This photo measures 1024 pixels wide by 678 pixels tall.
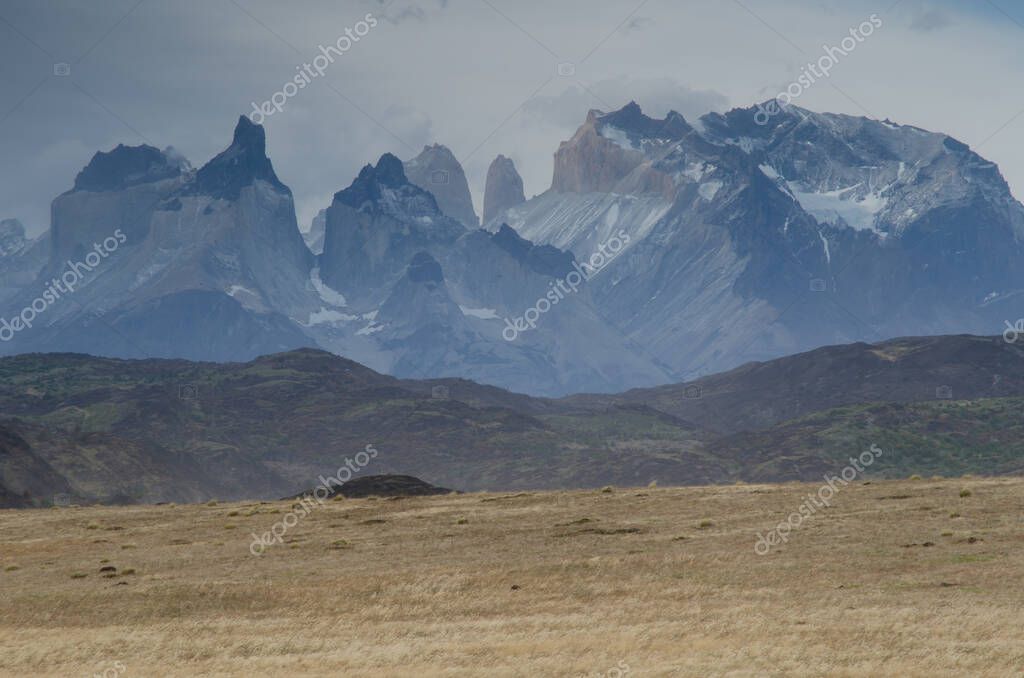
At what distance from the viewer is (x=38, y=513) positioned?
261ft

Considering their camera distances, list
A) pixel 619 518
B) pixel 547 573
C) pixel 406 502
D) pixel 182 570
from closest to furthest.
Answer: pixel 547 573 → pixel 182 570 → pixel 619 518 → pixel 406 502

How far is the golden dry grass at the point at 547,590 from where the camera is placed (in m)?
38.1

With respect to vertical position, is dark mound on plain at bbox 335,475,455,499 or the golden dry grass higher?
dark mound on plain at bbox 335,475,455,499

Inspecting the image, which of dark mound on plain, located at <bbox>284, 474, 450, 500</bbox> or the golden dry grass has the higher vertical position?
dark mound on plain, located at <bbox>284, 474, 450, 500</bbox>

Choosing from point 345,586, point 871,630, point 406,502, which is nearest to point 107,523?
point 406,502

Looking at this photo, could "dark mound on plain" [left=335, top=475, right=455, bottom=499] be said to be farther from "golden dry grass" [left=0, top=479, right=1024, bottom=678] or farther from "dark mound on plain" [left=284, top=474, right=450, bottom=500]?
"golden dry grass" [left=0, top=479, right=1024, bottom=678]

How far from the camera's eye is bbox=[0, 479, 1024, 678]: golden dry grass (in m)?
38.1

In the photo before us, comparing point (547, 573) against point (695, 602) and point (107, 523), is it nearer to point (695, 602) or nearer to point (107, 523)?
point (695, 602)

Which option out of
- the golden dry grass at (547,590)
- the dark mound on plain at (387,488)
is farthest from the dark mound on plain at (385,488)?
the golden dry grass at (547,590)

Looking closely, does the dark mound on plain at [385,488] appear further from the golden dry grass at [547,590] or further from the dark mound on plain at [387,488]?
the golden dry grass at [547,590]

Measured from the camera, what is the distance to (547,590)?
160 feet

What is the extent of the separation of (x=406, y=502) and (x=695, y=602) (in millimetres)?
33902

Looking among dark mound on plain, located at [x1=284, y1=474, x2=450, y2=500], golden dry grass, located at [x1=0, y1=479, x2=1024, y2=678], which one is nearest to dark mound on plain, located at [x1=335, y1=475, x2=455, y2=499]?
dark mound on plain, located at [x1=284, y1=474, x2=450, y2=500]

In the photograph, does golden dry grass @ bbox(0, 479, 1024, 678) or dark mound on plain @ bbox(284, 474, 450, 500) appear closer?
golden dry grass @ bbox(0, 479, 1024, 678)
